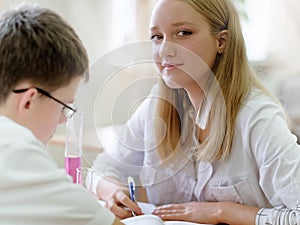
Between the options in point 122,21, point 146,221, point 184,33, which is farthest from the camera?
point 122,21

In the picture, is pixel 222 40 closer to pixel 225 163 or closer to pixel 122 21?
pixel 225 163

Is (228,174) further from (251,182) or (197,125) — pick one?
(197,125)

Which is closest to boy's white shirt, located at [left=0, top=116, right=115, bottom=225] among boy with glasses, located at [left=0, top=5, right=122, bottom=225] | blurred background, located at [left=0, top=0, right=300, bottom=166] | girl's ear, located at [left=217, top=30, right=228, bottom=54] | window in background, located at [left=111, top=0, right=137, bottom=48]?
boy with glasses, located at [left=0, top=5, right=122, bottom=225]

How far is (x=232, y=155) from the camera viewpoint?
119cm

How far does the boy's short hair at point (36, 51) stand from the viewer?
2.58 ft

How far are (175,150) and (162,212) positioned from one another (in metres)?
0.20

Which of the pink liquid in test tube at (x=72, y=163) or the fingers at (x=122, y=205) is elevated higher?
the pink liquid in test tube at (x=72, y=163)

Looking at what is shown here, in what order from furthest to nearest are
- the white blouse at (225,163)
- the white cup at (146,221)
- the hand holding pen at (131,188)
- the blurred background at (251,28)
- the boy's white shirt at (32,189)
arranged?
the blurred background at (251,28) → the hand holding pen at (131,188) → the white blouse at (225,163) → the white cup at (146,221) → the boy's white shirt at (32,189)

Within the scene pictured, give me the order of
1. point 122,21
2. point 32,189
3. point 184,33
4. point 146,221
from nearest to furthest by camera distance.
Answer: point 32,189 < point 146,221 < point 184,33 < point 122,21

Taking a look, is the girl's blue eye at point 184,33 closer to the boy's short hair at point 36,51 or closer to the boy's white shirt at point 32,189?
the boy's short hair at point 36,51

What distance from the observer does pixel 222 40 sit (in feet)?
4.05

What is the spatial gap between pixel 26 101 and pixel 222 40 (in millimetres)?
603

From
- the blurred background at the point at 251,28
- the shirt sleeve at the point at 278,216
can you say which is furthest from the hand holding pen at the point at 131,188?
the blurred background at the point at 251,28

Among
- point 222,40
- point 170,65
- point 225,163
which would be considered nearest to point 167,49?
point 170,65
